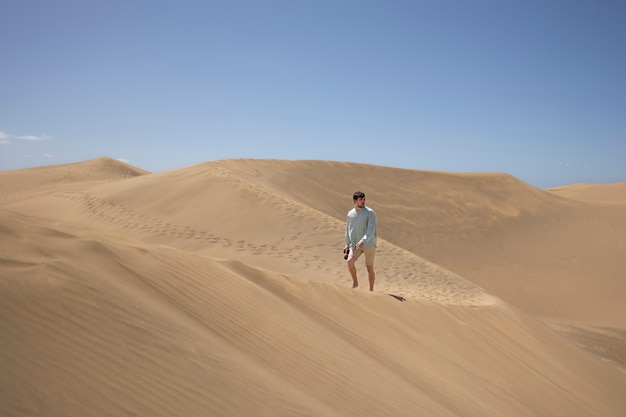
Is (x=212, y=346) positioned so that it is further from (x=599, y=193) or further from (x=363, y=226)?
(x=599, y=193)

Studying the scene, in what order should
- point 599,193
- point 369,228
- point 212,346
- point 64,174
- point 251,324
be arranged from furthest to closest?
point 599,193 < point 64,174 < point 369,228 < point 251,324 < point 212,346

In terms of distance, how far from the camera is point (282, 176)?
2195 centimetres

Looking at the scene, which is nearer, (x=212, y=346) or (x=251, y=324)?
(x=212, y=346)

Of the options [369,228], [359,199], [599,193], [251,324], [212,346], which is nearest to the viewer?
[212,346]

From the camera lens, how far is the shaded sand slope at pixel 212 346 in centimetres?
283

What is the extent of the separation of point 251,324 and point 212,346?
0.88 m

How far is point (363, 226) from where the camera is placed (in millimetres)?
7891

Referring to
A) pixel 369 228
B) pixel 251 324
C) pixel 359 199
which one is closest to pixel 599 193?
pixel 369 228

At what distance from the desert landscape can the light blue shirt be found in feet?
2.88

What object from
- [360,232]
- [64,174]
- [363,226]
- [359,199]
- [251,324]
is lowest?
[251,324]

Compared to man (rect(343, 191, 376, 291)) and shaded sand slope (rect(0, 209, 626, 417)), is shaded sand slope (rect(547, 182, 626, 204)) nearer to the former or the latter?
man (rect(343, 191, 376, 291))

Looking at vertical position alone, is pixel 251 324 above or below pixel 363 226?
below

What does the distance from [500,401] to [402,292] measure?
4.45 m

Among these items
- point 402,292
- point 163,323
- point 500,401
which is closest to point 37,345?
point 163,323
